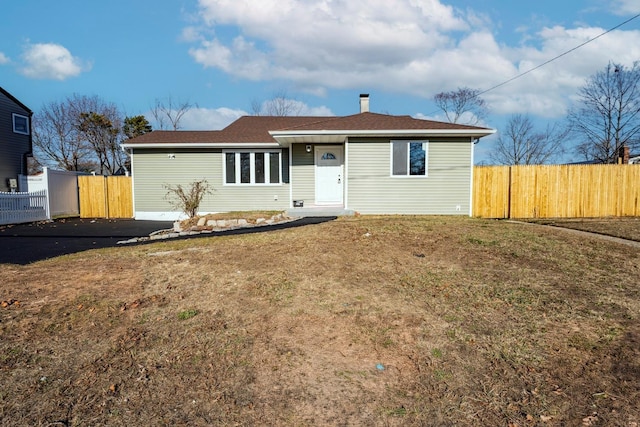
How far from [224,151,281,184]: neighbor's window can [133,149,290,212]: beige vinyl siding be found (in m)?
0.23

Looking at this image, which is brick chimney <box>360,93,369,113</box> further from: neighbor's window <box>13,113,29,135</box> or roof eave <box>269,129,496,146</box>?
neighbor's window <box>13,113,29,135</box>

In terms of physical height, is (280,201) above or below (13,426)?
above

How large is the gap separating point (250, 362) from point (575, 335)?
310cm

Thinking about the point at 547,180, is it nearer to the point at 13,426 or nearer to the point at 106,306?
the point at 106,306

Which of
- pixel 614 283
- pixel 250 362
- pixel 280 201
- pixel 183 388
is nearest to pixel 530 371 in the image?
pixel 250 362

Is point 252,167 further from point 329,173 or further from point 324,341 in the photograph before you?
point 324,341

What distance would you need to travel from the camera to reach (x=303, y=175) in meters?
14.7

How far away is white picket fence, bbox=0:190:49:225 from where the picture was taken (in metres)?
14.7

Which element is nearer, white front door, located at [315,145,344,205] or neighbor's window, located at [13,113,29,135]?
white front door, located at [315,145,344,205]

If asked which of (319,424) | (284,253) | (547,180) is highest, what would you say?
(547,180)

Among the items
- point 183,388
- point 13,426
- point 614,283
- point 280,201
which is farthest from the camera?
point 280,201

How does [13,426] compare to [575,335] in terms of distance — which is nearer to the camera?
[13,426]

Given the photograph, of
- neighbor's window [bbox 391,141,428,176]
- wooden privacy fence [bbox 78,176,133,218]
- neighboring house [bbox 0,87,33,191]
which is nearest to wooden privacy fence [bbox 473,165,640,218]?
neighbor's window [bbox 391,141,428,176]

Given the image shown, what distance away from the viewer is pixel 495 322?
4.11 m
